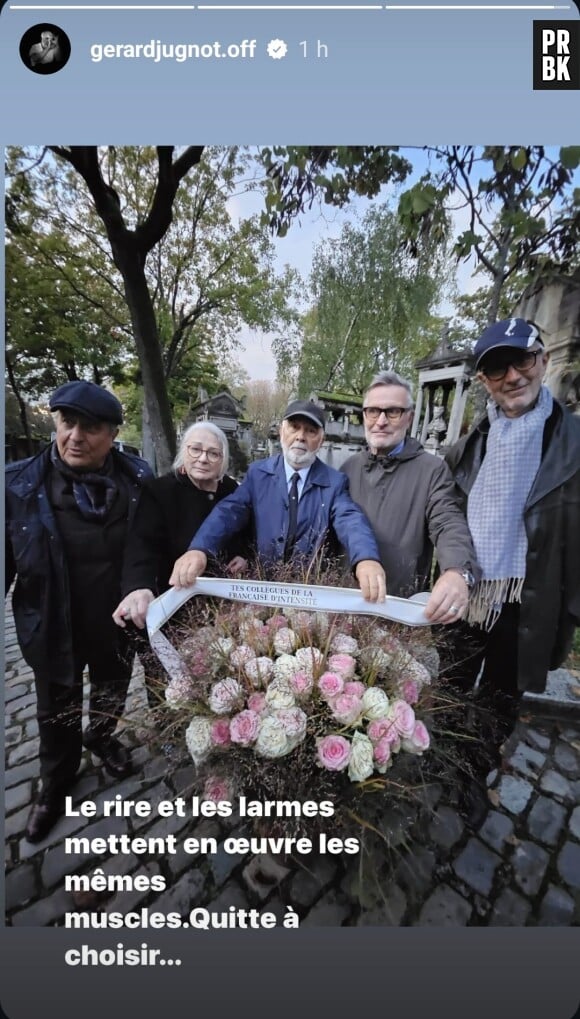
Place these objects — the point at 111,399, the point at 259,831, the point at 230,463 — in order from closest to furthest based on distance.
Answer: the point at 259,831 → the point at 111,399 → the point at 230,463

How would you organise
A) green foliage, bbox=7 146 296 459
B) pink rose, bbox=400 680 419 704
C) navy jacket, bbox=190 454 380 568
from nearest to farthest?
pink rose, bbox=400 680 419 704
green foliage, bbox=7 146 296 459
navy jacket, bbox=190 454 380 568

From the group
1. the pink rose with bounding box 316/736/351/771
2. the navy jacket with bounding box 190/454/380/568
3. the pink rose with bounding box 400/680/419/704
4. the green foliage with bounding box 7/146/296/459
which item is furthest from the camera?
the navy jacket with bounding box 190/454/380/568

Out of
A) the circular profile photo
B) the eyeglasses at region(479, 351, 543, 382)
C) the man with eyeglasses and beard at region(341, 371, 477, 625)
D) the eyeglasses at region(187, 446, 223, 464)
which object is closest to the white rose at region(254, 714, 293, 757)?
the man with eyeglasses and beard at region(341, 371, 477, 625)

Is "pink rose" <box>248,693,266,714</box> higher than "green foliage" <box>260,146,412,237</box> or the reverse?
the reverse

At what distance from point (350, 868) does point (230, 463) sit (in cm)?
146

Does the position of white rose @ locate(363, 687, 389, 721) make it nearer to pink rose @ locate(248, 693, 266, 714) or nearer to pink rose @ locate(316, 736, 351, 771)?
pink rose @ locate(316, 736, 351, 771)

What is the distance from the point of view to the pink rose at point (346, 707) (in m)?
0.82

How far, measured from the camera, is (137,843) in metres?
1.10

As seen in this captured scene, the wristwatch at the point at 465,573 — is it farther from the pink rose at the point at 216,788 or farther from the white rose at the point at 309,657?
the pink rose at the point at 216,788

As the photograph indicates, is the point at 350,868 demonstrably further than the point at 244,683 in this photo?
Yes

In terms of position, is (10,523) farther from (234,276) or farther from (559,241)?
(559,241)

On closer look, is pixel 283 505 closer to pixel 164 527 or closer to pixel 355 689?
pixel 164 527

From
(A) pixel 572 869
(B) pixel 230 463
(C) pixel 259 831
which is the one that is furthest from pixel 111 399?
(A) pixel 572 869

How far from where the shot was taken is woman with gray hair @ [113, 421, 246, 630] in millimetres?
1180
